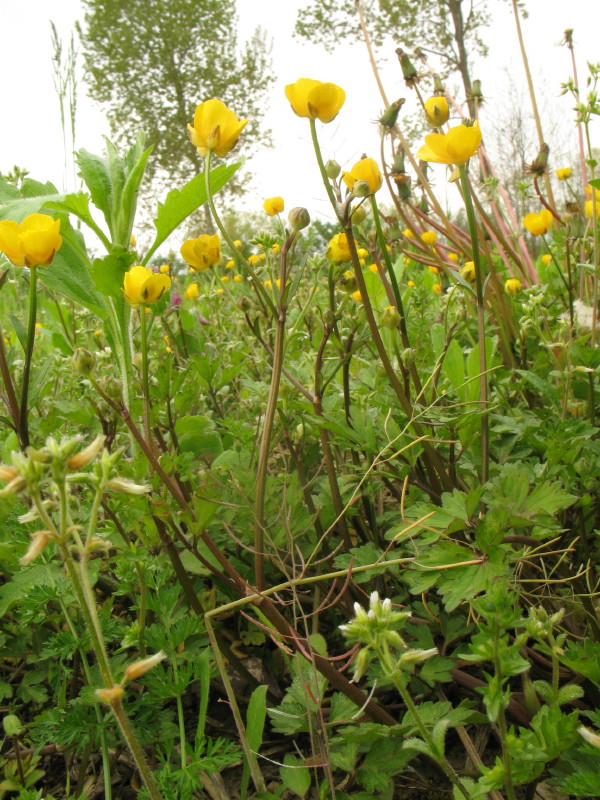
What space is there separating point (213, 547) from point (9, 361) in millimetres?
618

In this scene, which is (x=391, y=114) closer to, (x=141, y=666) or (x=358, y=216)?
(x=358, y=216)

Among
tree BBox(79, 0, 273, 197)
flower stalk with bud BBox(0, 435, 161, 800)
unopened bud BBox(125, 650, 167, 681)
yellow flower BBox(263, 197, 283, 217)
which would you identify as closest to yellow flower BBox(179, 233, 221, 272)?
yellow flower BBox(263, 197, 283, 217)

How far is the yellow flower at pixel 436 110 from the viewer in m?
1.21

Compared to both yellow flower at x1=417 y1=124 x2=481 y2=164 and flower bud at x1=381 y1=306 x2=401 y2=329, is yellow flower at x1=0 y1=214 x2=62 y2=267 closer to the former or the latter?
flower bud at x1=381 y1=306 x2=401 y2=329

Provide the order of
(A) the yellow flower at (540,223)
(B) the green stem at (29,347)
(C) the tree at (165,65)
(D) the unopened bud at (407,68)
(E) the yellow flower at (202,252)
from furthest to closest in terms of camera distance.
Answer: (C) the tree at (165,65), (A) the yellow flower at (540,223), (D) the unopened bud at (407,68), (E) the yellow flower at (202,252), (B) the green stem at (29,347)

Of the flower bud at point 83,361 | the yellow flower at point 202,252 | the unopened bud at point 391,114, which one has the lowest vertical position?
the flower bud at point 83,361

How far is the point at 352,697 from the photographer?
2.84ft

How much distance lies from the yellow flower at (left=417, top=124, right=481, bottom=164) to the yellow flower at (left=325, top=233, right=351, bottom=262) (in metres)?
0.25

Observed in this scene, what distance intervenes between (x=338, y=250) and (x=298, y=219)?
0.52 feet

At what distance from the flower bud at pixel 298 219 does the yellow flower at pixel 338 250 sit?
129 mm

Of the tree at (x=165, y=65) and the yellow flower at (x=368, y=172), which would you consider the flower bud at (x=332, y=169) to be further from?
the tree at (x=165, y=65)

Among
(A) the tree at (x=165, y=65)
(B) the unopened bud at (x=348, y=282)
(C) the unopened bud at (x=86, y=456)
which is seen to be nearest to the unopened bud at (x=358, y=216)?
(B) the unopened bud at (x=348, y=282)

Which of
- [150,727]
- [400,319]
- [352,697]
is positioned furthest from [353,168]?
[150,727]

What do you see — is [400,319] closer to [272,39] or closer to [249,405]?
[249,405]
